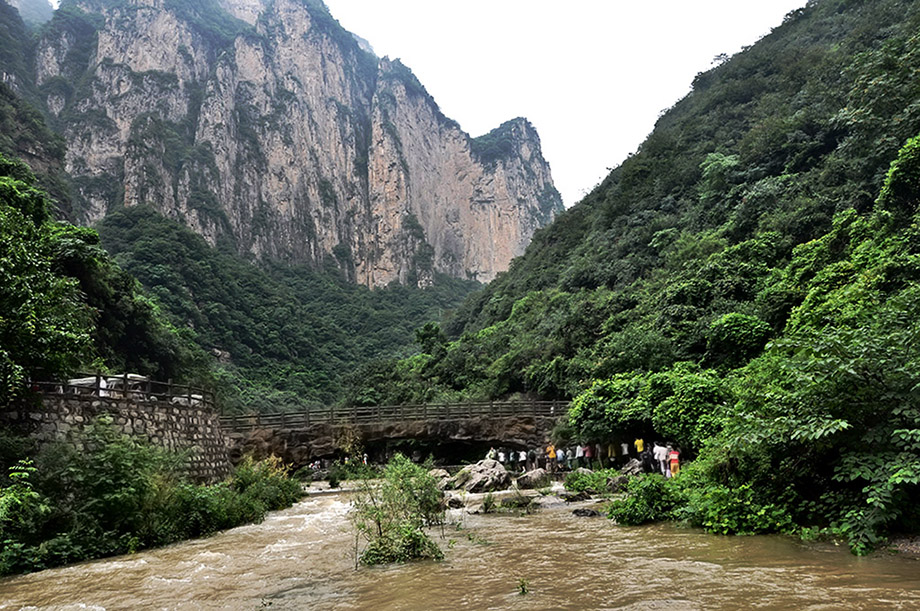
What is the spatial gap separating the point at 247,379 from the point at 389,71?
112 m

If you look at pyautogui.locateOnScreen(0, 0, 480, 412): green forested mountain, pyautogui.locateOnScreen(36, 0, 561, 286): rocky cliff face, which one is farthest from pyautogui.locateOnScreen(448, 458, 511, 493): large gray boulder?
pyautogui.locateOnScreen(36, 0, 561, 286): rocky cliff face

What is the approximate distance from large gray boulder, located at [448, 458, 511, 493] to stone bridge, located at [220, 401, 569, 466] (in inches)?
336

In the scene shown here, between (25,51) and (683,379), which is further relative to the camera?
(25,51)

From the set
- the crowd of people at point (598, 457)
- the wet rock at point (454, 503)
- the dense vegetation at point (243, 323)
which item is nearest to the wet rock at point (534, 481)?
the crowd of people at point (598, 457)

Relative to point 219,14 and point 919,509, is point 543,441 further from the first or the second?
point 219,14


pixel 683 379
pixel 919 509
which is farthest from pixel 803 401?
pixel 683 379

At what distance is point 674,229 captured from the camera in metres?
34.5

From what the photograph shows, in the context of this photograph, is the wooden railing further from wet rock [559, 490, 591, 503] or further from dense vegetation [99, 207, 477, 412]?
dense vegetation [99, 207, 477, 412]

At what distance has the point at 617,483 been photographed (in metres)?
13.8

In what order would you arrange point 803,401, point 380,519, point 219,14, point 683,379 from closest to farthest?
point 803,401
point 380,519
point 683,379
point 219,14

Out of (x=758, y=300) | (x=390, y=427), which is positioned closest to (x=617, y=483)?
(x=758, y=300)

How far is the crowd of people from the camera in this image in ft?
45.6

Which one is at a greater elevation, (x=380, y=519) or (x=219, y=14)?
(x=219, y=14)

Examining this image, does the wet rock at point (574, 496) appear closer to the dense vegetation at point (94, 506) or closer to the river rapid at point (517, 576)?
the river rapid at point (517, 576)
